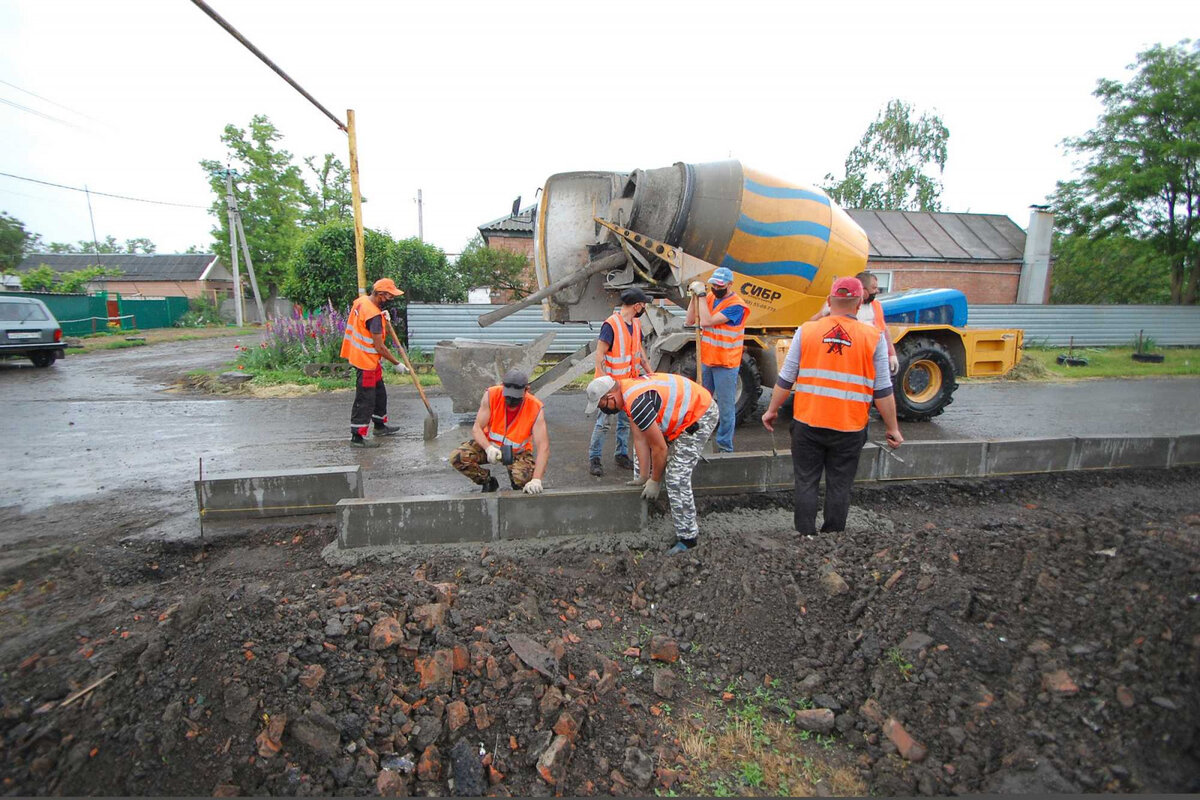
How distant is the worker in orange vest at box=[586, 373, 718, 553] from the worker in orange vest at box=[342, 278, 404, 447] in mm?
3278

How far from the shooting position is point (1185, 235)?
60.0 ft

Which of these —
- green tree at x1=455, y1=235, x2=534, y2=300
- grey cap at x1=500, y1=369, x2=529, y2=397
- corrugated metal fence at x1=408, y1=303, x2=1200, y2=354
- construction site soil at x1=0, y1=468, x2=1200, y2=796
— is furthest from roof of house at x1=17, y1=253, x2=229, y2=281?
construction site soil at x1=0, y1=468, x2=1200, y2=796

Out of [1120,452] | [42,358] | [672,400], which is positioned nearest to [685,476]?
[672,400]

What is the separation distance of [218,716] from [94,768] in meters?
0.37

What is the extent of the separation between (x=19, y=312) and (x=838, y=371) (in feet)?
55.0

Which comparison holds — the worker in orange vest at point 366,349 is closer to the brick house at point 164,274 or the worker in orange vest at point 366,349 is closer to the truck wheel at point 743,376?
the truck wheel at point 743,376

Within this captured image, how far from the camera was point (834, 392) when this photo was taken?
358cm

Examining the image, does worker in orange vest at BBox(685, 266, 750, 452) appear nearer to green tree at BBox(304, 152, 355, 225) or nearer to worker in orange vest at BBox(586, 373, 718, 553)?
worker in orange vest at BBox(586, 373, 718, 553)

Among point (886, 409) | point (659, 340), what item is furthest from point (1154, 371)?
point (886, 409)

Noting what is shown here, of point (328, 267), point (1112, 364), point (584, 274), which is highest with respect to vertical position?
point (328, 267)

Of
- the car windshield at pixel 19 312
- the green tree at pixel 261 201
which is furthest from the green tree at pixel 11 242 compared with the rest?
the car windshield at pixel 19 312

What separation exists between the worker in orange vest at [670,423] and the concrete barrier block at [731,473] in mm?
872

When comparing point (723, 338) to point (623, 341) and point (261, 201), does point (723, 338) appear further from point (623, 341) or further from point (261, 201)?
point (261, 201)

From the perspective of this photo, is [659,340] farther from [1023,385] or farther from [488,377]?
[1023,385]
